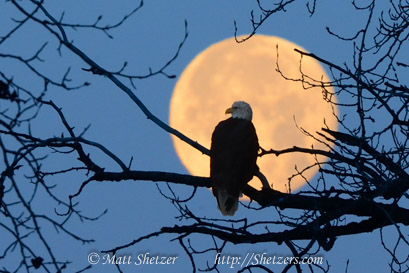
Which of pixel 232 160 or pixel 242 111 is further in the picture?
pixel 242 111

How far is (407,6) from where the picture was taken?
6.42m

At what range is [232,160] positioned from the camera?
8102 mm

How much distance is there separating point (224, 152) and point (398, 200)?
8.87ft

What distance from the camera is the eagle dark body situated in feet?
26.0

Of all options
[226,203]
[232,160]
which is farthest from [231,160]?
[226,203]

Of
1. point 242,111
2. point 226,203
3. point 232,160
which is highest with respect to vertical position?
point 242,111

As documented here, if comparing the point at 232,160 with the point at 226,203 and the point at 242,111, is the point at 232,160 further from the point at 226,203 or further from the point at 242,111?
the point at 242,111

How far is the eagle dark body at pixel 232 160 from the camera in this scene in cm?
791

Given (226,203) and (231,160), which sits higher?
(231,160)

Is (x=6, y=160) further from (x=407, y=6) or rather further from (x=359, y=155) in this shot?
(x=407, y=6)

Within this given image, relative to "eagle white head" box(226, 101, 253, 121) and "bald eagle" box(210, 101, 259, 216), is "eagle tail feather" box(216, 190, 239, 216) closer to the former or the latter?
"bald eagle" box(210, 101, 259, 216)

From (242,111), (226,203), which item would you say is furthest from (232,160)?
(242,111)

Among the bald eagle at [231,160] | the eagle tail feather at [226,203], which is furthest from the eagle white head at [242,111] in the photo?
the eagle tail feather at [226,203]

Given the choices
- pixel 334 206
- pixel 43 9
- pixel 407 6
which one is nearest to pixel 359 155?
pixel 334 206
